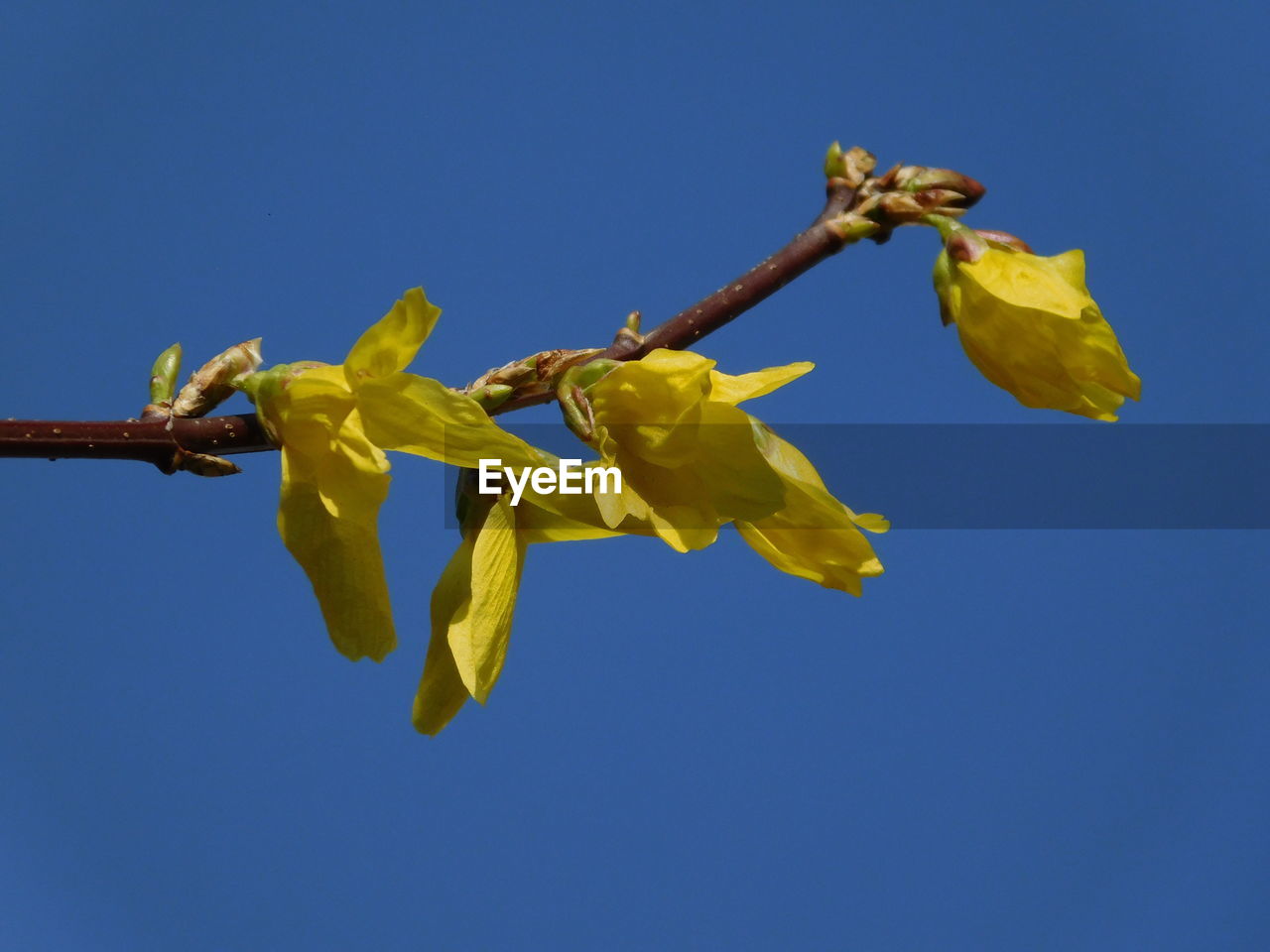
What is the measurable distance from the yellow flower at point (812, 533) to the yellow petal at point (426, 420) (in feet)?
0.45

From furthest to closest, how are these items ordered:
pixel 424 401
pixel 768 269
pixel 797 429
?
pixel 797 429 < pixel 768 269 < pixel 424 401

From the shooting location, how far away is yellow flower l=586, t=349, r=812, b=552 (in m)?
0.51

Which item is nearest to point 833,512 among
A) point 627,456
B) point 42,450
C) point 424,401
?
point 627,456

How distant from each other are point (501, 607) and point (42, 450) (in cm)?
22

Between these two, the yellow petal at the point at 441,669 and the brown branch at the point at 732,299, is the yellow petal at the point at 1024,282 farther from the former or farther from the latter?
the yellow petal at the point at 441,669

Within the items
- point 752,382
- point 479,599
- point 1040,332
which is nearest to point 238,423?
point 479,599

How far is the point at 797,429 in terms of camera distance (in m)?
0.79

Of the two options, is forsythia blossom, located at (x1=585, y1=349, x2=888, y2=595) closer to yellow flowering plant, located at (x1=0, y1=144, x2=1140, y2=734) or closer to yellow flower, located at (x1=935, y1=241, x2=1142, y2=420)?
yellow flowering plant, located at (x1=0, y1=144, x2=1140, y2=734)

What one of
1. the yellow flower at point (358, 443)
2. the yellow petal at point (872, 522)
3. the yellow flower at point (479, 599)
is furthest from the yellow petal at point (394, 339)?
the yellow petal at point (872, 522)

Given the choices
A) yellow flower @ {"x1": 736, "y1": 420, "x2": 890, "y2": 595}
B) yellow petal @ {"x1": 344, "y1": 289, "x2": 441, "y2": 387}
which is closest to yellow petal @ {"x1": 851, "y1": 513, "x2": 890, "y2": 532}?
yellow flower @ {"x1": 736, "y1": 420, "x2": 890, "y2": 595}

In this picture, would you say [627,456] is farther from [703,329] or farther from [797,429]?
[797,429]

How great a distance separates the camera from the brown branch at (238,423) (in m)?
0.51

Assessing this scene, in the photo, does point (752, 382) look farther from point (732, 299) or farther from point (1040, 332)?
point (1040, 332)

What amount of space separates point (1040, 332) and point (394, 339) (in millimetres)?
331
